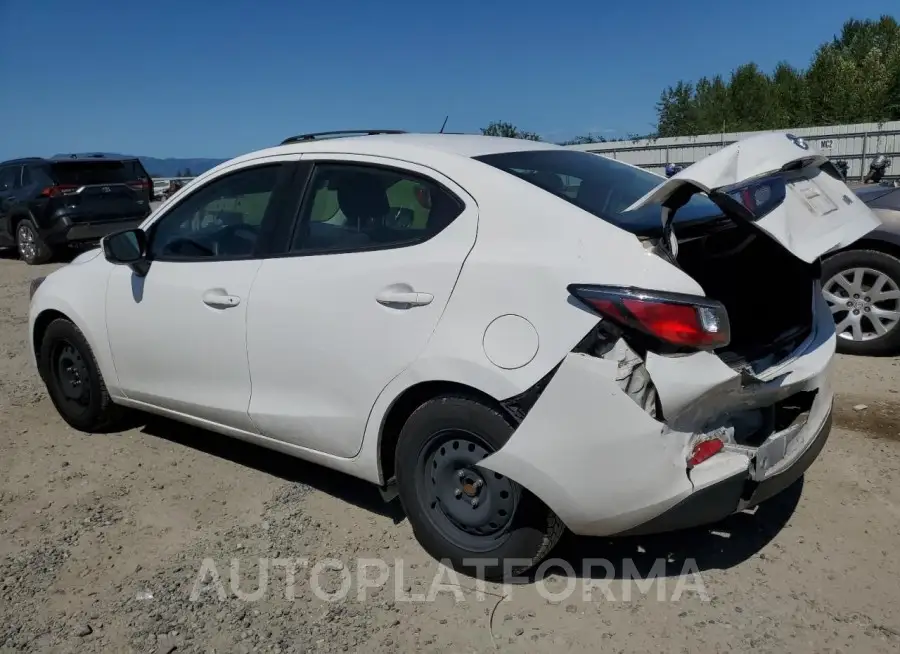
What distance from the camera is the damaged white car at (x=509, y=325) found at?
2549mm

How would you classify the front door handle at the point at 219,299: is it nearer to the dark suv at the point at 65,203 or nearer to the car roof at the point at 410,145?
the car roof at the point at 410,145

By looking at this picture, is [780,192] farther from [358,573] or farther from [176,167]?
[176,167]

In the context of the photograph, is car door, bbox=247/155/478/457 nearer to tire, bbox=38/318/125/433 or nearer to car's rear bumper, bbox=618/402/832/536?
car's rear bumper, bbox=618/402/832/536

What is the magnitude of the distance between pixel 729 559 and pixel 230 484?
2453mm

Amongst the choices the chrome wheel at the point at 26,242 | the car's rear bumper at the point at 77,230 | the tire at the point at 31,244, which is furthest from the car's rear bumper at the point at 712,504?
the chrome wheel at the point at 26,242

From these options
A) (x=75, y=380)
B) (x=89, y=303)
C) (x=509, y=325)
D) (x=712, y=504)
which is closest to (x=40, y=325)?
(x=75, y=380)

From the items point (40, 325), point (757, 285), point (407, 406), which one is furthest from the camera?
point (40, 325)

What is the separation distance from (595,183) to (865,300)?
3424 mm

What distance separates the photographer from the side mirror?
159 inches

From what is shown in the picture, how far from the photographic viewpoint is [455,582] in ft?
10.1

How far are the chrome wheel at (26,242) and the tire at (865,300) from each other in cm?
1266

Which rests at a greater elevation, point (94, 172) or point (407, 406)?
point (94, 172)

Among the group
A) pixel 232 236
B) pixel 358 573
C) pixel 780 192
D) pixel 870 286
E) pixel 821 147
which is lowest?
pixel 358 573

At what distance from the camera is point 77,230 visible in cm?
1315
